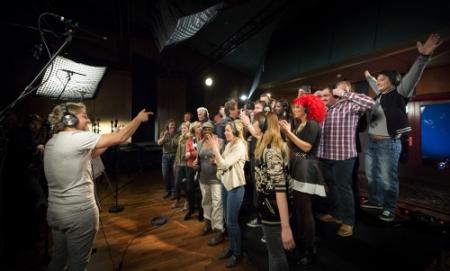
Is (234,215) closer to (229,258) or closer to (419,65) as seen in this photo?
(229,258)

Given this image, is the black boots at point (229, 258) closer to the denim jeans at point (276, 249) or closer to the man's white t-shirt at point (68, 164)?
the denim jeans at point (276, 249)

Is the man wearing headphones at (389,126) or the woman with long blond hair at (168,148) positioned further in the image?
the woman with long blond hair at (168,148)

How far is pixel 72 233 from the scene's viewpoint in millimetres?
1601

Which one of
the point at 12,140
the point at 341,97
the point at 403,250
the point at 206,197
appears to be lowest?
the point at 403,250

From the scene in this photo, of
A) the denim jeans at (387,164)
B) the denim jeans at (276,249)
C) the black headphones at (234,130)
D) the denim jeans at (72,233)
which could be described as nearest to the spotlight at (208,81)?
the black headphones at (234,130)

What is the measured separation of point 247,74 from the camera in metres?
9.77

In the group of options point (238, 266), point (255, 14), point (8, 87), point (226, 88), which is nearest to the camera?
point (238, 266)

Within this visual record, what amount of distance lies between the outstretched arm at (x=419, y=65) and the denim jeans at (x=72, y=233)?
10.5 feet

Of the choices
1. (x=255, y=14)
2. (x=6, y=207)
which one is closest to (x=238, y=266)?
(x=6, y=207)

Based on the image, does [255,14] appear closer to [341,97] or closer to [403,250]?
[341,97]

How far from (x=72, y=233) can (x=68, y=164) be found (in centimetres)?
49

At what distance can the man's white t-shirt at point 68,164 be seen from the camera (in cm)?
158

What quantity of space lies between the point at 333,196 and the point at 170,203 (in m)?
2.96

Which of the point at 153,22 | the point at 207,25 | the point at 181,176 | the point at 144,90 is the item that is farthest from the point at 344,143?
the point at 144,90
